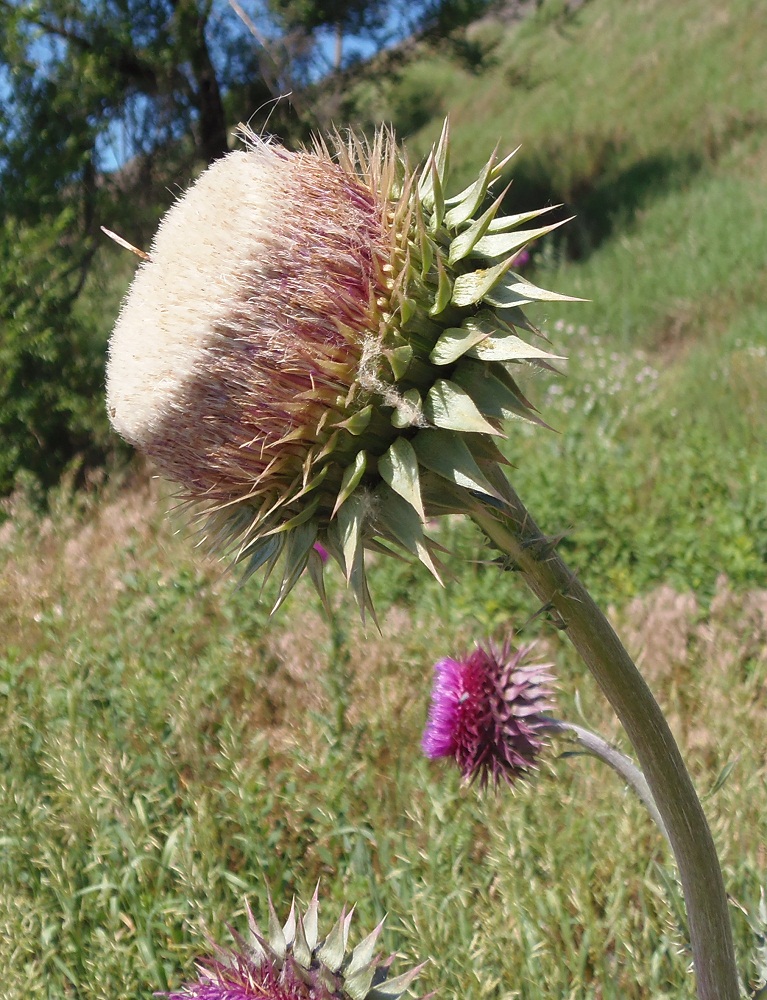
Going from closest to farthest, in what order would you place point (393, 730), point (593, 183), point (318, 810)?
point (318, 810)
point (393, 730)
point (593, 183)

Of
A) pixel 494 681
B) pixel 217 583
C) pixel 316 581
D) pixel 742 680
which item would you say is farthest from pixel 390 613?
pixel 316 581

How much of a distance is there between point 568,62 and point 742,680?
21674 millimetres

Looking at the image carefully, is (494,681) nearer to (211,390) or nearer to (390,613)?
(211,390)

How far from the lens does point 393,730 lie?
12.7 ft

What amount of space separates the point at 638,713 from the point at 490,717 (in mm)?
740

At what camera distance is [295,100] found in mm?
11977

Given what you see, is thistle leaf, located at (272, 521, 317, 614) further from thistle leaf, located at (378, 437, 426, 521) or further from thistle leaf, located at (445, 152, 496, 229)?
thistle leaf, located at (445, 152, 496, 229)

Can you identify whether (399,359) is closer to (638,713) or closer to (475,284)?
(475,284)

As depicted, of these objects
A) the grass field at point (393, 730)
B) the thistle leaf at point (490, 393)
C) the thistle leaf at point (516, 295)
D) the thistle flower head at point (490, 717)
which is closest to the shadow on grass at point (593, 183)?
the grass field at point (393, 730)

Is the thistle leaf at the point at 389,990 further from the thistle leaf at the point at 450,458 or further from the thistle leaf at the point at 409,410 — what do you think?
the thistle leaf at the point at 409,410

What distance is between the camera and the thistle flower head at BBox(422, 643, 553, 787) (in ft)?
8.00

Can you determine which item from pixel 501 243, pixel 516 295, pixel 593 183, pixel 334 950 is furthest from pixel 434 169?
pixel 593 183

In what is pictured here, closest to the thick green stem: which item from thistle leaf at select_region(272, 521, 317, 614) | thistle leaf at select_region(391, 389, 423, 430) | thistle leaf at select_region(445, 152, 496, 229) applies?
thistle leaf at select_region(391, 389, 423, 430)

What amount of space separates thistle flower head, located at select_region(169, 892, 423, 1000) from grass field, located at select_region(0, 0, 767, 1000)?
0.82 m
